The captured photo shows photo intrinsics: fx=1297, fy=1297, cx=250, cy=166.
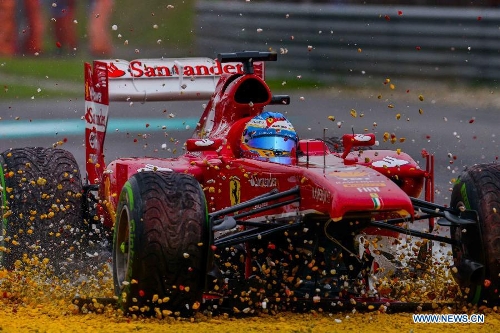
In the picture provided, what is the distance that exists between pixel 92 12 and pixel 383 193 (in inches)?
558

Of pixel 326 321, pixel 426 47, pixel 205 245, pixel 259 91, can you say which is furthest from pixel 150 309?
pixel 426 47

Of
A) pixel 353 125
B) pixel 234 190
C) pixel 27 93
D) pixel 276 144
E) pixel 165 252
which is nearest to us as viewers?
pixel 165 252

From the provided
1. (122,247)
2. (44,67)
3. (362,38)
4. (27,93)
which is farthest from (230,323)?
(44,67)

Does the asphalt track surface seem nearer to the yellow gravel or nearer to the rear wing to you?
the rear wing

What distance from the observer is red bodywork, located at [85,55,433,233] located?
307 inches

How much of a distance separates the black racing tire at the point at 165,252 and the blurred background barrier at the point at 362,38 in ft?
26.2

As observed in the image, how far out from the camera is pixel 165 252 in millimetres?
7754

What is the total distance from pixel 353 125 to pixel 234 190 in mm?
8523

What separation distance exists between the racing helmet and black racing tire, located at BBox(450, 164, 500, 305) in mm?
1321

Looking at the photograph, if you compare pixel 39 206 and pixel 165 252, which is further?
pixel 39 206

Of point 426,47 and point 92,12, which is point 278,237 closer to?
point 426,47

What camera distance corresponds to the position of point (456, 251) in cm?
869

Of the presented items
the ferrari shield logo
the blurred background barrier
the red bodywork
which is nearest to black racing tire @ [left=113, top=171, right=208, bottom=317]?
the red bodywork

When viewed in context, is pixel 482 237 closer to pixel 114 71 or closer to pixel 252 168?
pixel 252 168
